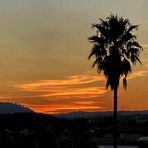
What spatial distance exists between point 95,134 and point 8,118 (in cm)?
3392

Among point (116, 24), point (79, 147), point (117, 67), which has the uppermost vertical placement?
point (116, 24)

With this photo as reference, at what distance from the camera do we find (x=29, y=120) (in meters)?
90.8

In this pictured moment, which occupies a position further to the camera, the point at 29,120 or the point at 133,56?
the point at 29,120

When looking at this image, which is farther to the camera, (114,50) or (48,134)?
(48,134)

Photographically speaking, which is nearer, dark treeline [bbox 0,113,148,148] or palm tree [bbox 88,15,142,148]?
palm tree [bbox 88,15,142,148]

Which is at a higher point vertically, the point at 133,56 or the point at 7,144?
the point at 133,56

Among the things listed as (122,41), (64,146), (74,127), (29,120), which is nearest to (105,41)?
(122,41)

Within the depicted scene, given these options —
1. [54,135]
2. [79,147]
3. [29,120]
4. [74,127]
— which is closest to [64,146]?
[79,147]

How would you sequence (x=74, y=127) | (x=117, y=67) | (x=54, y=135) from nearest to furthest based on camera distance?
1. (x=117, y=67)
2. (x=54, y=135)
3. (x=74, y=127)

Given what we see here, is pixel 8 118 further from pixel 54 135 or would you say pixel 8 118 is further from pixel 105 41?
pixel 105 41

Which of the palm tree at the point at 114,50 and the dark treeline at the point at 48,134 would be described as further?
the dark treeline at the point at 48,134

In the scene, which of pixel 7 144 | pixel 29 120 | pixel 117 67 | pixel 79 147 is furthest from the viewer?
pixel 29 120

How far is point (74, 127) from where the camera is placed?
7425cm

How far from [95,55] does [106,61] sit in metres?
0.95
